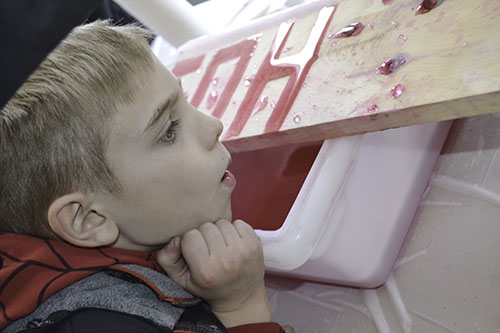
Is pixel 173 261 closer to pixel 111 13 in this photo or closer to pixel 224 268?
pixel 224 268

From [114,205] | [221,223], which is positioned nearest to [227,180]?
[221,223]

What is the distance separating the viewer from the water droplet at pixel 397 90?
2.08 feet

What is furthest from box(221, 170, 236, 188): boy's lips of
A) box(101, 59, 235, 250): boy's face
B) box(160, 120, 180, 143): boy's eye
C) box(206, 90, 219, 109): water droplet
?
box(206, 90, 219, 109): water droplet

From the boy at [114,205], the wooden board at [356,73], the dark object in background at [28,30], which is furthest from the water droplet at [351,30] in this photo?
the dark object in background at [28,30]

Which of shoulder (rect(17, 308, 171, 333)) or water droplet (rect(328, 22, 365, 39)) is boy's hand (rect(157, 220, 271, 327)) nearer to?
shoulder (rect(17, 308, 171, 333))

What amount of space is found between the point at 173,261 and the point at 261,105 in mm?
293

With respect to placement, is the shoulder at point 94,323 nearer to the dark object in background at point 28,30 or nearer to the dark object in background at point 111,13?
the dark object in background at point 28,30

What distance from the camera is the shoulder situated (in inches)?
24.1

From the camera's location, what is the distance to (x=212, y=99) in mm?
987

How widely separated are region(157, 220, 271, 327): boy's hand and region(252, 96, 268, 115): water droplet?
0.65ft

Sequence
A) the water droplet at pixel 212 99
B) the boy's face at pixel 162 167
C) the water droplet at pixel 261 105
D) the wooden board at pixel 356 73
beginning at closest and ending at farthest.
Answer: the wooden board at pixel 356 73
the boy's face at pixel 162 167
the water droplet at pixel 261 105
the water droplet at pixel 212 99

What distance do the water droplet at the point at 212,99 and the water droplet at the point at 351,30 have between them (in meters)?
0.29

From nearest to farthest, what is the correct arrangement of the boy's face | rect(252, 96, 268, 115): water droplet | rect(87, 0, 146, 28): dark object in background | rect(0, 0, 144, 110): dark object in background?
rect(0, 0, 144, 110): dark object in background → the boy's face → rect(252, 96, 268, 115): water droplet → rect(87, 0, 146, 28): dark object in background

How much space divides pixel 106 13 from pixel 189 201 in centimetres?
94
